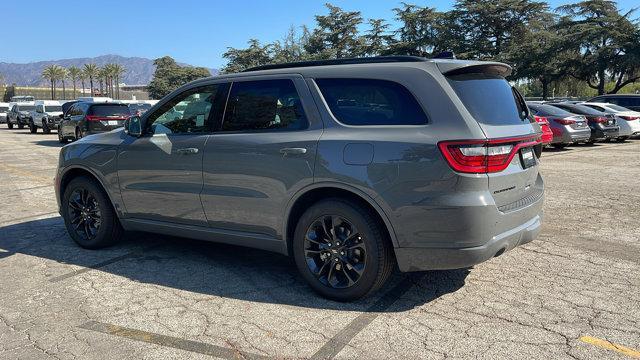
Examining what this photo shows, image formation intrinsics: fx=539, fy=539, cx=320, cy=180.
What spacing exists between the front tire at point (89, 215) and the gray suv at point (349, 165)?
569 mm

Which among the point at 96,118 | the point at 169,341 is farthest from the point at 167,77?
the point at 169,341

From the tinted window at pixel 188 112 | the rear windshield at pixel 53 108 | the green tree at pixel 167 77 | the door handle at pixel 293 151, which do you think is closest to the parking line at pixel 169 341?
the door handle at pixel 293 151

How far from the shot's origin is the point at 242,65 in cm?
8756

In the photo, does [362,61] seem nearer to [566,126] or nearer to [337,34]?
[566,126]

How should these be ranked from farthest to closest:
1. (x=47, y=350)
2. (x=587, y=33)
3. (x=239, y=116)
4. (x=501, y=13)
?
(x=501, y=13)
(x=587, y=33)
(x=239, y=116)
(x=47, y=350)

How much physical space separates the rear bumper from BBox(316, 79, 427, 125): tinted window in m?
0.90

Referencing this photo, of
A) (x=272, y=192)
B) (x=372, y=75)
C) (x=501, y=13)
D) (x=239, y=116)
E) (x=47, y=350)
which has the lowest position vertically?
(x=47, y=350)

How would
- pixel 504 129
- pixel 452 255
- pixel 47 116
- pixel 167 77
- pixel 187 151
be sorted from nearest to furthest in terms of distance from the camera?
pixel 452 255
pixel 504 129
pixel 187 151
pixel 47 116
pixel 167 77

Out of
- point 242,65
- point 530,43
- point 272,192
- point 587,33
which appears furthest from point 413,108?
point 242,65

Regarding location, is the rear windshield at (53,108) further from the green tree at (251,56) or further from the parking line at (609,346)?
the green tree at (251,56)

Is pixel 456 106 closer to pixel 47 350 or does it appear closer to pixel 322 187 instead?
pixel 322 187

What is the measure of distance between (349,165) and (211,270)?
1869 mm

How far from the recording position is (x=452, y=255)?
3.67 m

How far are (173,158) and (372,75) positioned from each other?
2025 mm
